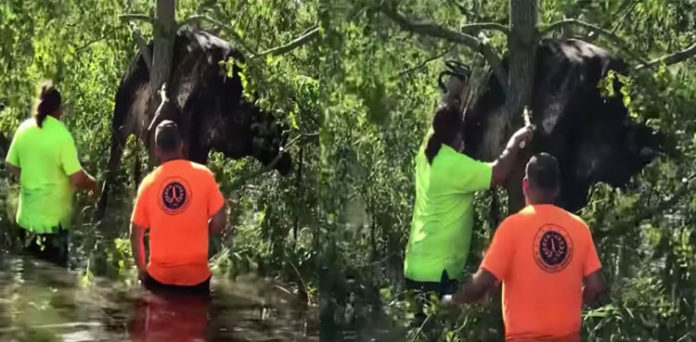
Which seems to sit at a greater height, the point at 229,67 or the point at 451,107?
the point at 229,67

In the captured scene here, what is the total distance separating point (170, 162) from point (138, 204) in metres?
0.26

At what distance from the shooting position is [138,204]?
231 inches

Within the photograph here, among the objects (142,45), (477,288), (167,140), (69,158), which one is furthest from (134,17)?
(477,288)

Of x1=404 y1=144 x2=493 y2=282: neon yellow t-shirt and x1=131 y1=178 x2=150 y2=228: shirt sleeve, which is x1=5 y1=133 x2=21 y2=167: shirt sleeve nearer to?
x1=131 y1=178 x2=150 y2=228: shirt sleeve

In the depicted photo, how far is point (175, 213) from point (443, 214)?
5.07 ft

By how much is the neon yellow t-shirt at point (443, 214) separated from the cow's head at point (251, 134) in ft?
9.67

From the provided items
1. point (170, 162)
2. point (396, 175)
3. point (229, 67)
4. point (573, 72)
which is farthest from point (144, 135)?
point (573, 72)

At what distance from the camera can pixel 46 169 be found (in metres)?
7.12

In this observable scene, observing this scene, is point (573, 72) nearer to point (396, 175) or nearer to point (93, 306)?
point (396, 175)

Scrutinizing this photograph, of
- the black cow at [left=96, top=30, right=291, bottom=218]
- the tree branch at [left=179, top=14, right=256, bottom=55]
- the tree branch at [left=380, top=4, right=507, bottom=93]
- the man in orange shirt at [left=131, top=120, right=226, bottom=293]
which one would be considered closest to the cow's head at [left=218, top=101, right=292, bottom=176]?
the black cow at [left=96, top=30, right=291, bottom=218]

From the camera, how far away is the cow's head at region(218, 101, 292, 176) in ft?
25.8

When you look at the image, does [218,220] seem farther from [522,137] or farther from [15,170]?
[15,170]

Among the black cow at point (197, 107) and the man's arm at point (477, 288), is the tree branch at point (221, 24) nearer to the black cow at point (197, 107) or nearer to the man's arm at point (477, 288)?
the black cow at point (197, 107)

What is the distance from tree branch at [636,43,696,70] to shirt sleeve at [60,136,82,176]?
3719 mm
